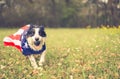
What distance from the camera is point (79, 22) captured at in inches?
1355

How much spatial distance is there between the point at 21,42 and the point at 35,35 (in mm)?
754

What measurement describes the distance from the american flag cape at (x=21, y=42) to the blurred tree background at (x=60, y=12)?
19.2 metres

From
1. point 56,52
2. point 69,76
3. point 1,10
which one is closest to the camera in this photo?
point 69,76

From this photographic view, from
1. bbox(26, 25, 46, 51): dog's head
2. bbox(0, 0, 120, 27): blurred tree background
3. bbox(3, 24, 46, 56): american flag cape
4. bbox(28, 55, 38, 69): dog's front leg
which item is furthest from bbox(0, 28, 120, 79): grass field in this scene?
bbox(0, 0, 120, 27): blurred tree background

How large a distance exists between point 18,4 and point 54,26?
3.76 m

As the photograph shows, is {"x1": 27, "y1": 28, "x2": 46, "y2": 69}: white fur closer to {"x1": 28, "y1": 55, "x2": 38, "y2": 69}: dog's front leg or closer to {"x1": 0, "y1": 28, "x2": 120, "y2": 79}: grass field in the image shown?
{"x1": 28, "y1": 55, "x2": 38, "y2": 69}: dog's front leg

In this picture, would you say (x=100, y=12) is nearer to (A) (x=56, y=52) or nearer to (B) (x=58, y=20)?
(B) (x=58, y=20)

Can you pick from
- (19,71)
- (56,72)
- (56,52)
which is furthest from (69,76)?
(56,52)

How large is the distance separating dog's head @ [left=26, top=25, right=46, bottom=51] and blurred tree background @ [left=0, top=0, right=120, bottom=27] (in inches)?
847

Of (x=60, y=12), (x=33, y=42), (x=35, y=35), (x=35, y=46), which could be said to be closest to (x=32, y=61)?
(x=35, y=46)

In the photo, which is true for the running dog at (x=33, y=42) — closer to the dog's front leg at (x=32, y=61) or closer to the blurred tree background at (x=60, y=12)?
the dog's front leg at (x=32, y=61)

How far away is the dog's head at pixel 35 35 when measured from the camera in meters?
7.95

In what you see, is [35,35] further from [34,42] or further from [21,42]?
[21,42]

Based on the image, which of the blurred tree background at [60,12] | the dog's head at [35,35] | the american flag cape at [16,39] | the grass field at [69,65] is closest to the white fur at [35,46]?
the dog's head at [35,35]
